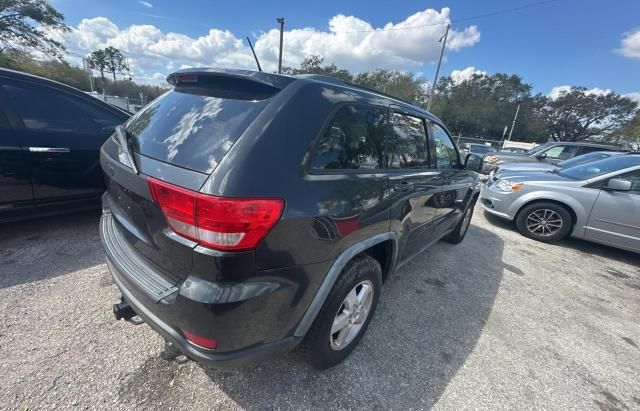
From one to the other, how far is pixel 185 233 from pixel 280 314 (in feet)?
1.98

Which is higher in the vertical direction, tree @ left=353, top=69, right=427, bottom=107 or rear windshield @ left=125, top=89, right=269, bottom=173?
tree @ left=353, top=69, right=427, bottom=107

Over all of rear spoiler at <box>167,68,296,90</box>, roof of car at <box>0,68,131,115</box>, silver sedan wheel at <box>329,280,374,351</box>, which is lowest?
silver sedan wheel at <box>329,280,374,351</box>

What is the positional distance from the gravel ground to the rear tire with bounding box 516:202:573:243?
1394 millimetres

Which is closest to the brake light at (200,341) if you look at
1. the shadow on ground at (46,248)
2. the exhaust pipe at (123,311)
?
the exhaust pipe at (123,311)

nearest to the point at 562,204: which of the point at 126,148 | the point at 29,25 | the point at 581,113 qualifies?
the point at 126,148

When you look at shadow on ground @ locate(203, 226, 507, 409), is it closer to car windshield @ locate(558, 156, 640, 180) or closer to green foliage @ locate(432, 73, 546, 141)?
car windshield @ locate(558, 156, 640, 180)

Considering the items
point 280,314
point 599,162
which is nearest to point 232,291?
point 280,314

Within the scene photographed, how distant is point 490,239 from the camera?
15.8 ft

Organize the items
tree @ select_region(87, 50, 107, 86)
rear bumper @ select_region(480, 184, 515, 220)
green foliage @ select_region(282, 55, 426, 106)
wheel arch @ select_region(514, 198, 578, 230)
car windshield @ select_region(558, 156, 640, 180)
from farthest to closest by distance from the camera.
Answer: tree @ select_region(87, 50, 107, 86), green foliage @ select_region(282, 55, 426, 106), rear bumper @ select_region(480, 184, 515, 220), wheel arch @ select_region(514, 198, 578, 230), car windshield @ select_region(558, 156, 640, 180)

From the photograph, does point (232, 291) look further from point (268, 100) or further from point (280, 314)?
point (268, 100)

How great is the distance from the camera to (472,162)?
3.67 meters

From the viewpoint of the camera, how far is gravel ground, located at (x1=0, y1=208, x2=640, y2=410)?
1.71 meters

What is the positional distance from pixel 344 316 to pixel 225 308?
945 mm

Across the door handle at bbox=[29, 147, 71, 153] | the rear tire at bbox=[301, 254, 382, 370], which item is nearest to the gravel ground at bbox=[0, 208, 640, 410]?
the rear tire at bbox=[301, 254, 382, 370]
